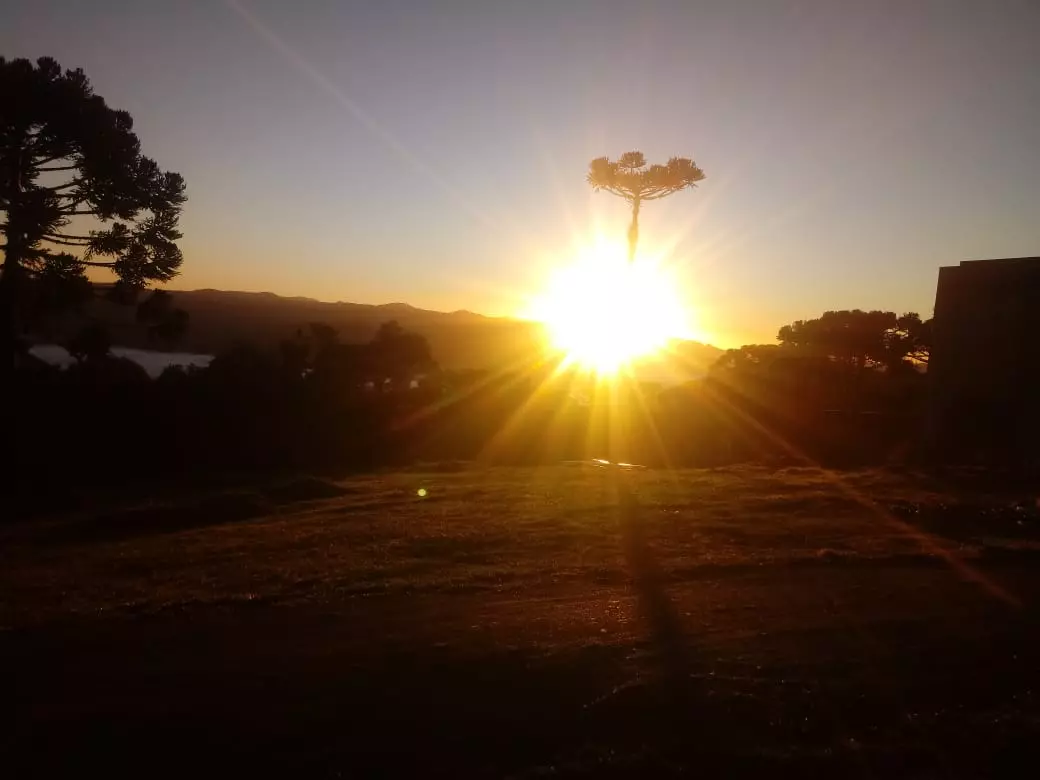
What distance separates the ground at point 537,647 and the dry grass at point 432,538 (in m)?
0.07

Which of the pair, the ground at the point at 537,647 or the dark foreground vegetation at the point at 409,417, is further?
the dark foreground vegetation at the point at 409,417

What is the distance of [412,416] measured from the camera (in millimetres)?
26938

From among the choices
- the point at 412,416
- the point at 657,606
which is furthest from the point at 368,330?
the point at 657,606

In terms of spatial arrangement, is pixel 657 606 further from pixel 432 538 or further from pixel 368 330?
pixel 368 330

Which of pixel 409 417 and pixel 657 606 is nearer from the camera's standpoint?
pixel 657 606

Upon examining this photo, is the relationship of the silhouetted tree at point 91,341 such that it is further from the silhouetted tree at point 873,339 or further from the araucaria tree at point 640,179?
the silhouetted tree at point 873,339

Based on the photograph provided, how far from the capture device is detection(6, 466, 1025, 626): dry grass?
880 cm

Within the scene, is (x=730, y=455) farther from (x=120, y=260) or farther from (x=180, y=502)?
(x=120, y=260)

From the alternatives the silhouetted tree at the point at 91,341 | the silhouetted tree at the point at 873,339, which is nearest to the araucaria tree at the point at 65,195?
the silhouetted tree at the point at 91,341

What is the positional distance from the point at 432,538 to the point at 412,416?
16.1 m

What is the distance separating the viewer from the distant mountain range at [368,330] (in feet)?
129

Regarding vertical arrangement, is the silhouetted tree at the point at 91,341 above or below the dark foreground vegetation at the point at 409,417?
above

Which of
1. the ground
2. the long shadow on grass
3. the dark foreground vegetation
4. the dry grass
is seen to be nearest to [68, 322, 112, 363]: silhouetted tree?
the dark foreground vegetation

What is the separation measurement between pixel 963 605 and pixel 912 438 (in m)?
17.7
